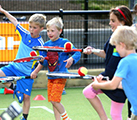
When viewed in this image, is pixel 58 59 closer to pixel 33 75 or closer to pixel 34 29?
pixel 33 75

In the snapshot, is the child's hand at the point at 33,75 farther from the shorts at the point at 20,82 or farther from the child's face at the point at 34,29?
the child's face at the point at 34,29

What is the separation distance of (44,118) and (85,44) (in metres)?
3.43

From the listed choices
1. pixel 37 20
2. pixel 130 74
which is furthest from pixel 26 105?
pixel 130 74

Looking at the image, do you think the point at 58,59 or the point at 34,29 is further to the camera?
the point at 34,29

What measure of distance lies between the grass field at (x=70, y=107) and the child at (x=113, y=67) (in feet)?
3.54

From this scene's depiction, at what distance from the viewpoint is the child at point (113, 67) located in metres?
4.31

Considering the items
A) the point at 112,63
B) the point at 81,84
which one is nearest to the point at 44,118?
the point at 112,63

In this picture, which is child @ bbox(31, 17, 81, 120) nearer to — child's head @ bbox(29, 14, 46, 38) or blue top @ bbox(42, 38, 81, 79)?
blue top @ bbox(42, 38, 81, 79)

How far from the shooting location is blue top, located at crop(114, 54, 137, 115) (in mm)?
3426

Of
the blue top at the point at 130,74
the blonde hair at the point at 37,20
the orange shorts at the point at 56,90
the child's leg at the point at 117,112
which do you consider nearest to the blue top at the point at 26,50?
the blonde hair at the point at 37,20

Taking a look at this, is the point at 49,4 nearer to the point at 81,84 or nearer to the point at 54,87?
the point at 81,84

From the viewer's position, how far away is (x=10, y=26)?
7621 mm

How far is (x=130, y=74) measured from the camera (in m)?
3.46

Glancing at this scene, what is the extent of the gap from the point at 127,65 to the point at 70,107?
3024 mm
